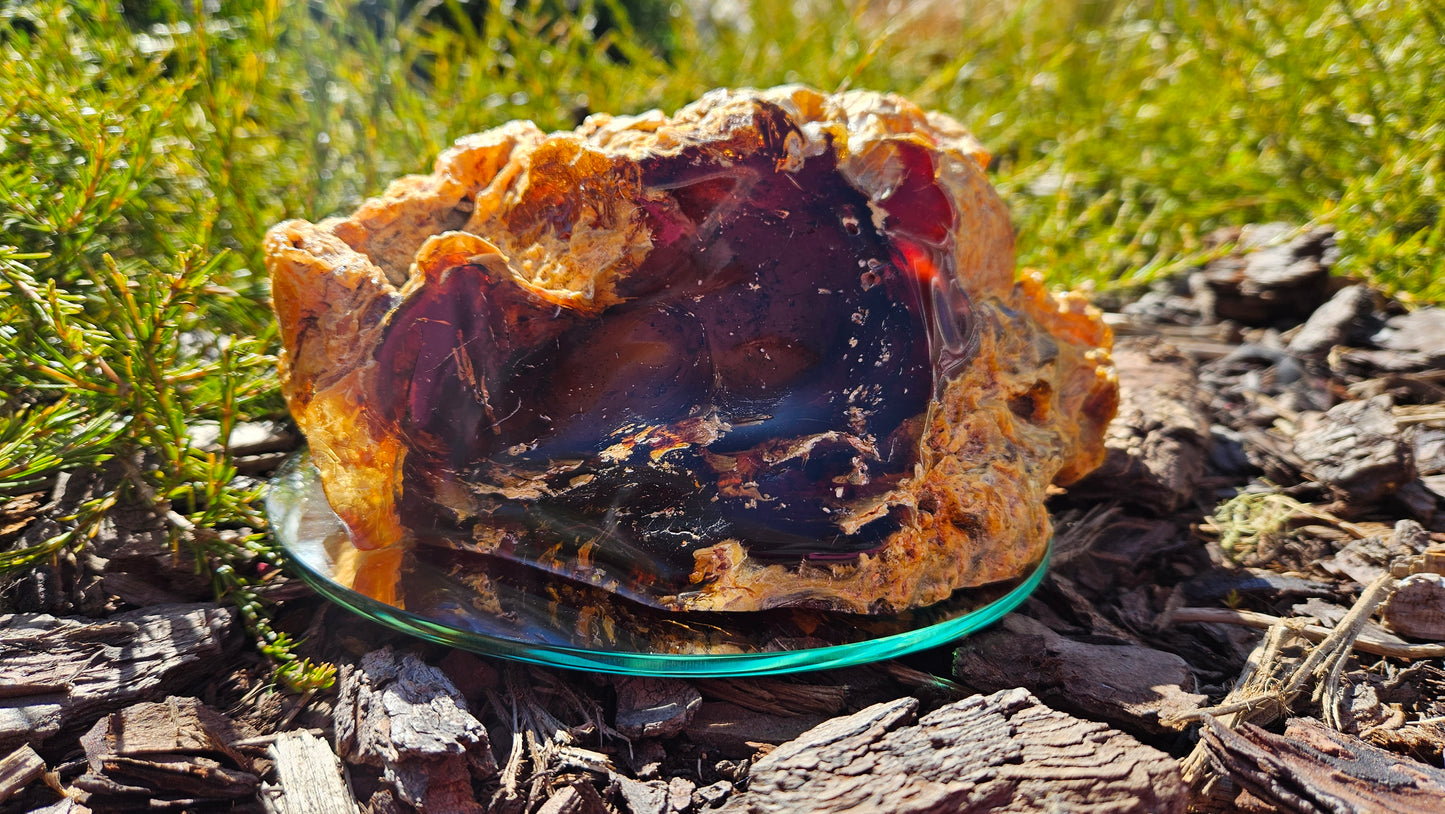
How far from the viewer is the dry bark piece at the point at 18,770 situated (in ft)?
3.44

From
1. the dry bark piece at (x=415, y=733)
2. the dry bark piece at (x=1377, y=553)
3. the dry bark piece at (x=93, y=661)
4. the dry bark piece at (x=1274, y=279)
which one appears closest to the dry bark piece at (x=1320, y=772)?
the dry bark piece at (x=1377, y=553)

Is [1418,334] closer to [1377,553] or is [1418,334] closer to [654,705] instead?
[1377,553]

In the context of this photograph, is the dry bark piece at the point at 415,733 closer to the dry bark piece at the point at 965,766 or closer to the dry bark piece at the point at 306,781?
the dry bark piece at the point at 306,781

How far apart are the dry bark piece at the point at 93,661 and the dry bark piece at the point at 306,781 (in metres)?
0.18

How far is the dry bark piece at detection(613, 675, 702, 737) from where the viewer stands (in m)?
1.20

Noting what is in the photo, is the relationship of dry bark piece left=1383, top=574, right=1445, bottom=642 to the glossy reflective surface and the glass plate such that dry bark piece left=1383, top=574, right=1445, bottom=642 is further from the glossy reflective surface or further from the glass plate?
the glossy reflective surface

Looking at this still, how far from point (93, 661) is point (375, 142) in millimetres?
1345

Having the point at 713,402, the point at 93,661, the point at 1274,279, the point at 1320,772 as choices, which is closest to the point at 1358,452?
the point at 1274,279

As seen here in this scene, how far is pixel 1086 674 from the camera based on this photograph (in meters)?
1.29

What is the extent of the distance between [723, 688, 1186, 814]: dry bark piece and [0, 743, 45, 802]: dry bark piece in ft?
2.59

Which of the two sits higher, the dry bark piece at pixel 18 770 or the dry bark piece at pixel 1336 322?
the dry bark piece at pixel 1336 322

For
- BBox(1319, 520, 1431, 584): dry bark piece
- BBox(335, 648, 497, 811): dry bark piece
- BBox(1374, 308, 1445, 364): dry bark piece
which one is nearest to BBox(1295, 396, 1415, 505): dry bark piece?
BBox(1319, 520, 1431, 584): dry bark piece

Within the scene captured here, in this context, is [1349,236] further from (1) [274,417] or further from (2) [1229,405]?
(1) [274,417]

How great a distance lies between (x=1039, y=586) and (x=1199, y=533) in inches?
15.0
